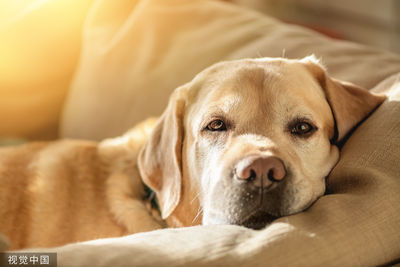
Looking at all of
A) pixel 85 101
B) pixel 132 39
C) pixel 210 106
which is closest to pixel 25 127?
pixel 85 101

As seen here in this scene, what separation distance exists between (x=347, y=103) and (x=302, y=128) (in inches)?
9.9

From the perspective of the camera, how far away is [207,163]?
190cm

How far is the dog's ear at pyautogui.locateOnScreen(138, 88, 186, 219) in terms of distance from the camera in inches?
80.5

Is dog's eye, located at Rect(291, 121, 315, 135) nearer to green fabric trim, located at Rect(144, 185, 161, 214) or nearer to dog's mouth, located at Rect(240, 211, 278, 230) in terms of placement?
dog's mouth, located at Rect(240, 211, 278, 230)

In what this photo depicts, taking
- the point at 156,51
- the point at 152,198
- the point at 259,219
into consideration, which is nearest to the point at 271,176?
the point at 259,219

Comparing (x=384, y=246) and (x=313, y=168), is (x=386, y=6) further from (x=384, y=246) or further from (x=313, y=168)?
(x=384, y=246)

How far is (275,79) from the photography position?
1924 mm

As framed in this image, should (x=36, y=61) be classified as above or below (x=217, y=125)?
below

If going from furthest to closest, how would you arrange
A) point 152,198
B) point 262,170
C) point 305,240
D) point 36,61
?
point 36,61, point 152,198, point 262,170, point 305,240

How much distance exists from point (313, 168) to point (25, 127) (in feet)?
7.55

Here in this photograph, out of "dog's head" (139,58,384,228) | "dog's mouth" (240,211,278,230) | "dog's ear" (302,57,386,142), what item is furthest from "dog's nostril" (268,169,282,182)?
"dog's ear" (302,57,386,142)

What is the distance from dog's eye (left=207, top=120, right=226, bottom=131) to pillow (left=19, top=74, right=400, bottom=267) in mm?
530

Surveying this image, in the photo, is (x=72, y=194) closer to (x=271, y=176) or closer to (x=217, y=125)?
(x=217, y=125)

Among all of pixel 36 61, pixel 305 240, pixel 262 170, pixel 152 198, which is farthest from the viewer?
pixel 36 61
